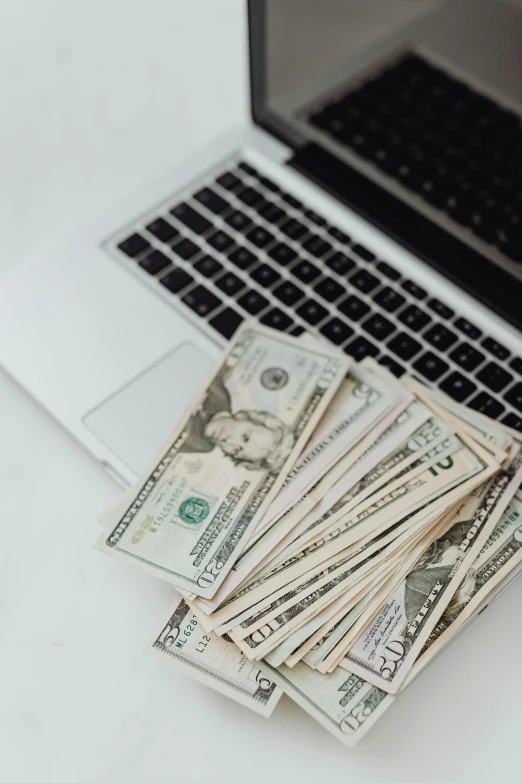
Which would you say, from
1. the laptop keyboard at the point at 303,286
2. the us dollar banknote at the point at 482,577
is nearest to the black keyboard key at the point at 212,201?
the laptop keyboard at the point at 303,286

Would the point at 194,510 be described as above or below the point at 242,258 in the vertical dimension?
below

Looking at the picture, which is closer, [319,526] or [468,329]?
[319,526]

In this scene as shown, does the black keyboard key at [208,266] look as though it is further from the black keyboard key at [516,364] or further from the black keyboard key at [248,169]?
the black keyboard key at [516,364]

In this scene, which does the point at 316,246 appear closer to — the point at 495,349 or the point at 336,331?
the point at 336,331

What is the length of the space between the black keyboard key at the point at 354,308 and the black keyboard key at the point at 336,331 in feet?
0.04

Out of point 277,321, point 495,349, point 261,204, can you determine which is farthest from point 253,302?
point 495,349

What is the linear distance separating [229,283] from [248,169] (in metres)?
0.17

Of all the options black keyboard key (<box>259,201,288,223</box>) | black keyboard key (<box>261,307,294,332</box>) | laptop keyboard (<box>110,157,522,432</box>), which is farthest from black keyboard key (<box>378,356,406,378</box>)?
black keyboard key (<box>259,201,288,223</box>)

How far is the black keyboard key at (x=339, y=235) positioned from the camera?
34.3 inches

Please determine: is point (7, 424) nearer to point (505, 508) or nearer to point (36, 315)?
point (36, 315)

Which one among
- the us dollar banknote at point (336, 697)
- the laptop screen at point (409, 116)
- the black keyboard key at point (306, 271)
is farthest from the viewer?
the black keyboard key at point (306, 271)

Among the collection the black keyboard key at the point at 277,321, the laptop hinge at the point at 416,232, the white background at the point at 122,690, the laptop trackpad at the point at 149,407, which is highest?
the laptop hinge at the point at 416,232

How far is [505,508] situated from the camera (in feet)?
2.32

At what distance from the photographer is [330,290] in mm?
833
